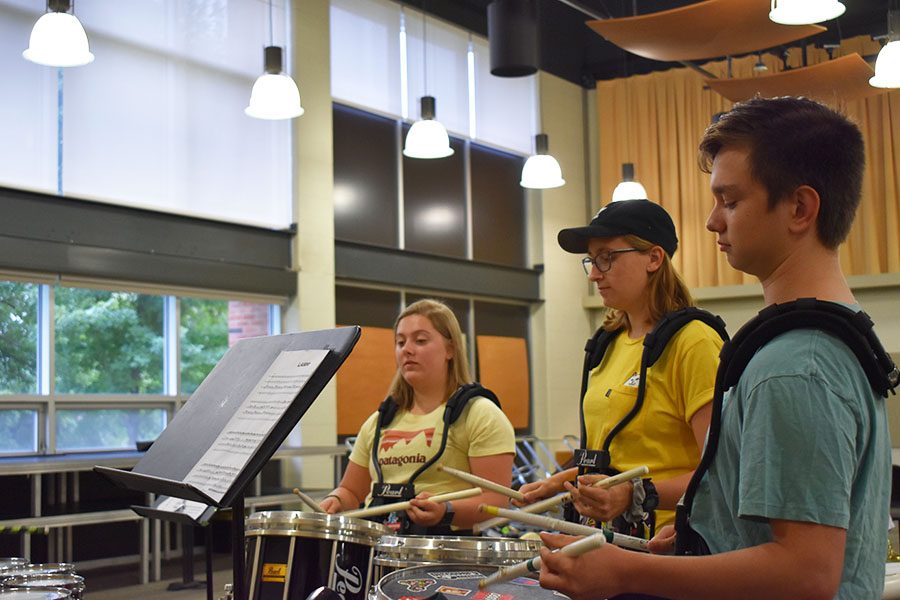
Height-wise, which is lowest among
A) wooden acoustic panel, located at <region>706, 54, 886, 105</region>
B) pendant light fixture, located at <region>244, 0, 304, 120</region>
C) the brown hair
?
the brown hair

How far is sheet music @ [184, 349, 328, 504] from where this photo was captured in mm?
1986

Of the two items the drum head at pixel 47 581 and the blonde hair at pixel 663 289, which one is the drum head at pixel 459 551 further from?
the drum head at pixel 47 581

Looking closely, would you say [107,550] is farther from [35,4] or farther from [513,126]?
[513,126]

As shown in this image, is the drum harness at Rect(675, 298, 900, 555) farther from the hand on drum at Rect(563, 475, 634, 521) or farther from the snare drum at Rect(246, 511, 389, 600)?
the snare drum at Rect(246, 511, 389, 600)

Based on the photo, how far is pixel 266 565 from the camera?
8.62 feet

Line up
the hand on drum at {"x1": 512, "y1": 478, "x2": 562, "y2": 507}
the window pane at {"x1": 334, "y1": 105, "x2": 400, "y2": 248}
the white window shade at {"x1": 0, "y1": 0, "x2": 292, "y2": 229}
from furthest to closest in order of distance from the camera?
the window pane at {"x1": 334, "y1": 105, "x2": 400, "y2": 248}
the white window shade at {"x1": 0, "y1": 0, "x2": 292, "y2": 229}
the hand on drum at {"x1": 512, "y1": 478, "x2": 562, "y2": 507}

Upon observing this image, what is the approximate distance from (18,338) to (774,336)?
277 inches

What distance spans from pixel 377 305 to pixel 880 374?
9.04 metres

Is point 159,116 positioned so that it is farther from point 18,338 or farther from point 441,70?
point 441,70

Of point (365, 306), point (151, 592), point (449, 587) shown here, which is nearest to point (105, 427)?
point (151, 592)

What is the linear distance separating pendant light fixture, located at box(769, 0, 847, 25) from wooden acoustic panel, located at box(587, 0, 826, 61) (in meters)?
1.02

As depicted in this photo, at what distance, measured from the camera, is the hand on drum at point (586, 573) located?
1324mm

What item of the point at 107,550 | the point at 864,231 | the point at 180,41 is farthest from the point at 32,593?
the point at 864,231

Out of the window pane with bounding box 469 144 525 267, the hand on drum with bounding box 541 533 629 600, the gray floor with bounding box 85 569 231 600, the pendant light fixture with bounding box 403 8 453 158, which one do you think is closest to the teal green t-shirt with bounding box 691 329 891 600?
the hand on drum with bounding box 541 533 629 600
